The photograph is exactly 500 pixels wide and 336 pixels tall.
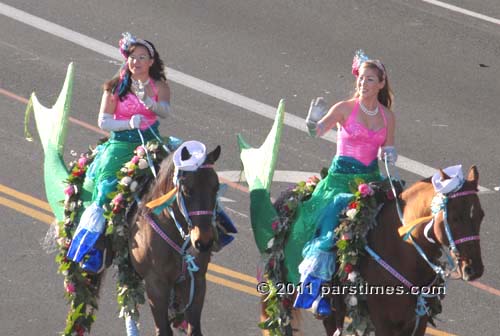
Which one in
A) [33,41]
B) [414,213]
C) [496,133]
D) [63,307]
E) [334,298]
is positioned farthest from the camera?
[33,41]

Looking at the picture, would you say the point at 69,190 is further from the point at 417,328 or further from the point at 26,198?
the point at 417,328

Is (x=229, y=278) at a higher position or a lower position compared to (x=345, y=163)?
lower

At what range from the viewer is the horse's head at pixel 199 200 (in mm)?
11891

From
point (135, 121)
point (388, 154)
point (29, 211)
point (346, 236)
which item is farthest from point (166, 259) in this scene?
point (29, 211)

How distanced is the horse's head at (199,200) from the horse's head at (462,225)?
A: 1.89 meters

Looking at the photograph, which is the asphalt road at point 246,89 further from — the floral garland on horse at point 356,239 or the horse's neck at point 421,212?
the horse's neck at point 421,212

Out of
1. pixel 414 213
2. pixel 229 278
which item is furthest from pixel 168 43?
pixel 414 213

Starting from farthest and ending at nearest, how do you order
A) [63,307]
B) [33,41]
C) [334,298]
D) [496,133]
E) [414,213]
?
[33,41]
[496,133]
[63,307]
[334,298]
[414,213]

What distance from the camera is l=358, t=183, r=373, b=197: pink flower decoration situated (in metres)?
12.4

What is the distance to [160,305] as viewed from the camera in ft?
41.5

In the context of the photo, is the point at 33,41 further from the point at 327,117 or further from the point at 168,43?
the point at 327,117

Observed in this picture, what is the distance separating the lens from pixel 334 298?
41.5 feet

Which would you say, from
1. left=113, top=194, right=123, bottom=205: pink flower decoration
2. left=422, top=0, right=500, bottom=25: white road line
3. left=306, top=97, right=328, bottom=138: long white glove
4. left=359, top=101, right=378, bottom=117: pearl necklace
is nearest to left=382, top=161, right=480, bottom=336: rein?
left=359, top=101, right=378, bottom=117: pearl necklace

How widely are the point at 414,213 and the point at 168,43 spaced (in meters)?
9.81
